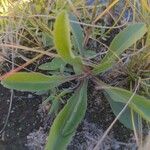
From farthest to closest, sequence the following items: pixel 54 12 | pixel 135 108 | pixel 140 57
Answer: pixel 54 12
pixel 140 57
pixel 135 108

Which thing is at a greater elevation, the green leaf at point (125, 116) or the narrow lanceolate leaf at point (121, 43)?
the narrow lanceolate leaf at point (121, 43)

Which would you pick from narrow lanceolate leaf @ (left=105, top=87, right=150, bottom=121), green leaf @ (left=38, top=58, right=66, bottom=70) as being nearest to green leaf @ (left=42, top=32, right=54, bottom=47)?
green leaf @ (left=38, top=58, right=66, bottom=70)

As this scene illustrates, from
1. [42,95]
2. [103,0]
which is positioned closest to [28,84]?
[42,95]

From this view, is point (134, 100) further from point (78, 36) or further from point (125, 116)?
point (78, 36)

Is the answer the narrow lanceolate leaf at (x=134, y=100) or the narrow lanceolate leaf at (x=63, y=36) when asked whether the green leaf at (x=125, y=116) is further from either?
the narrow lanceolate leaf at (x=63, y=36)

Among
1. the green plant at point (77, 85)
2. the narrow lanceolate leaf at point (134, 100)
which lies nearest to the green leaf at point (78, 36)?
the green plant at point (77, 85)

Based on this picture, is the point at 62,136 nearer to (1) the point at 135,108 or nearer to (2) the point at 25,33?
(1) the point at 135,108
